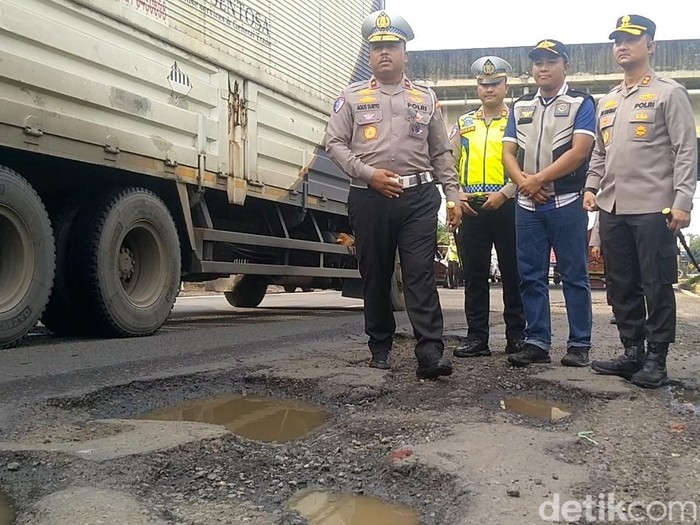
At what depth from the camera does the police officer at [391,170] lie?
141 inches

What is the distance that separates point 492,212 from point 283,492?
2767 mm

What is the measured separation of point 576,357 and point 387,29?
77.7 inches

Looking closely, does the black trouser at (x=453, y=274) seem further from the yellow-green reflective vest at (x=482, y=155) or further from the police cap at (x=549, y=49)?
the police cap at (x=549, y=49)

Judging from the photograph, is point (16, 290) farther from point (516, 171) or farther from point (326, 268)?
point (326, 268)

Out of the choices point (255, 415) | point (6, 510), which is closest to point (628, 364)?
point (255, 415)

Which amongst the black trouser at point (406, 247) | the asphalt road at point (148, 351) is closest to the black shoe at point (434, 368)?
the black trouser at point (406, 247)

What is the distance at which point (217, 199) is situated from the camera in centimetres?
653

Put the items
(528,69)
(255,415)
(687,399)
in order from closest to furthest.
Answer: (255,415)
(687,399)
(528,69)

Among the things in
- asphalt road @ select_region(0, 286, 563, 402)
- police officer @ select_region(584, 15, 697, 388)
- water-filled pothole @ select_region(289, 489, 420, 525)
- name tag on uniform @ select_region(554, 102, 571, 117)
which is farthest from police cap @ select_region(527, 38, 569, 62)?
water-filled pothole @ select_region(289, 489, 420, 525)

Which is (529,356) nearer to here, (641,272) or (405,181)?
(641,272)

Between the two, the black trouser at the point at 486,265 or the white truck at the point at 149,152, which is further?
the white truck at the point at 149,152

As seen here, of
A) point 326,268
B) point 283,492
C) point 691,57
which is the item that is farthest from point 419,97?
point 691,57

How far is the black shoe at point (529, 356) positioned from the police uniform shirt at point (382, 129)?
1.11 metres

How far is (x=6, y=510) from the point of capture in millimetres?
1770
